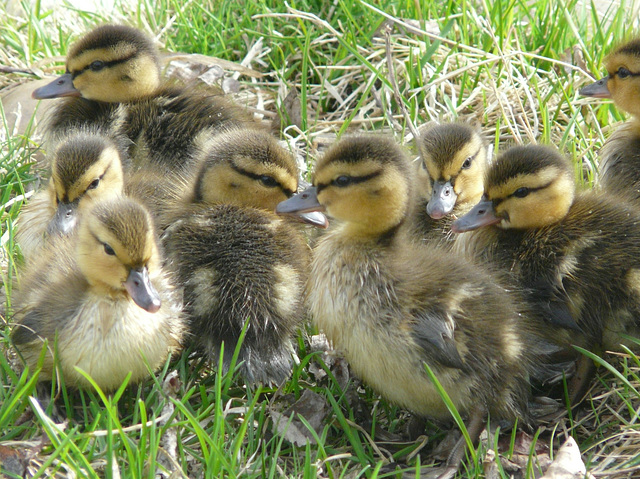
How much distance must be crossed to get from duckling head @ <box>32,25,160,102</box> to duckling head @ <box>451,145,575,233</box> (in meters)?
1.57

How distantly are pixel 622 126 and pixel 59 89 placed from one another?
2278 mm

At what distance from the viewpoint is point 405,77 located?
4129 mm

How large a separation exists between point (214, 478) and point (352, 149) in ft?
3.35

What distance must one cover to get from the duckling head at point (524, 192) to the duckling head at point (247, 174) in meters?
0.66

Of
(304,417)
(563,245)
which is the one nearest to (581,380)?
(563,245)

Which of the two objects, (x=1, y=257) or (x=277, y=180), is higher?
(x=277, y=180)

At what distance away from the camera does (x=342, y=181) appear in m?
2.57

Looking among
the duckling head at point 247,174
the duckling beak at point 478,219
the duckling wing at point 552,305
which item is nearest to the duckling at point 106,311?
the duckling head at point 247,174

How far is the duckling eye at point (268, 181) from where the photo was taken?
2.96 meters

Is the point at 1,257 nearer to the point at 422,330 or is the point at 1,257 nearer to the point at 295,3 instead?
the point at 422,330

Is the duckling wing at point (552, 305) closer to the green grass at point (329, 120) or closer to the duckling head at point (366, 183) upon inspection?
the green grass at point (329, 120)

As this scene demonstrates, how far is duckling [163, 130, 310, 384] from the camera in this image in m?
2.61

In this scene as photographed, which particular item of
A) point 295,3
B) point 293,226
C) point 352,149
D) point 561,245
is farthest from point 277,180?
point 295,3

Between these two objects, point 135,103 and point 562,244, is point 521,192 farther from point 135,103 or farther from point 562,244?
point 135,103
